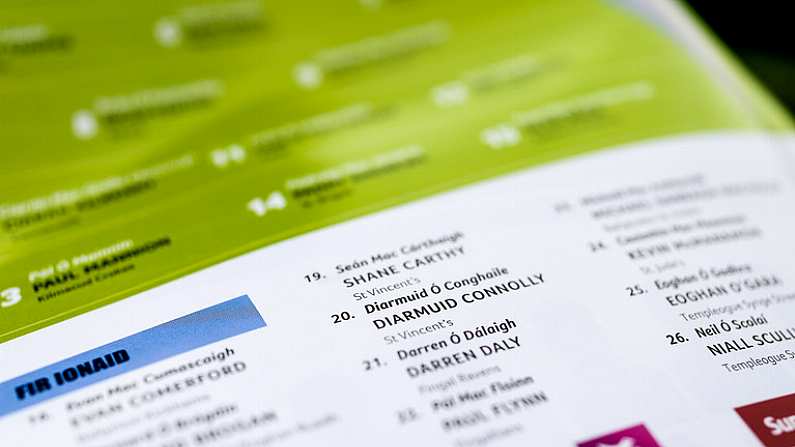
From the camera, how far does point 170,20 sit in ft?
1.46

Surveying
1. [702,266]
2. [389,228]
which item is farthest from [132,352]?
[702,266]

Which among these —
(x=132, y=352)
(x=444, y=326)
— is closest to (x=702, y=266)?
(x=444, y=326)

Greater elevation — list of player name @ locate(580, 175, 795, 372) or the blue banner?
the blue banner

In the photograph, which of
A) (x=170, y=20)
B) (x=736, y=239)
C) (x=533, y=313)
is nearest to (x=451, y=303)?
(x=533, y=313)

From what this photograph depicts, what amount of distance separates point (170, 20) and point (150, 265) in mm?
177

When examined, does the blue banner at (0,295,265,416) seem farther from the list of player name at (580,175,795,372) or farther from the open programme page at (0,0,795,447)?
the list of player name at (580,175,795,372)

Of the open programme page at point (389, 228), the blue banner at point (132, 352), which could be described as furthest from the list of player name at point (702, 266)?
the blue banner at point (132, 352)

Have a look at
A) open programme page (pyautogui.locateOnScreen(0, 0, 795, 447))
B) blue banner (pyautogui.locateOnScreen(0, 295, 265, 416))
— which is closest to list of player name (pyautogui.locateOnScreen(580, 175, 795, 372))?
open programme page (pyautogui.locateOnScreen(0, 0, 795, 447))

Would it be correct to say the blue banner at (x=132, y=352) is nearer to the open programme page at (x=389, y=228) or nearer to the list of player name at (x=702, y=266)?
the open programme page at (x=389, y=228)

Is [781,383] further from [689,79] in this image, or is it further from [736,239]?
[689,79]

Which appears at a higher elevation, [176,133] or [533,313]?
[176,133]

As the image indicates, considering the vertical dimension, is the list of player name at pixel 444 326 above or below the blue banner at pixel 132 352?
below

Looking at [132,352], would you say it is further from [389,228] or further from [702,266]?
[702,266]

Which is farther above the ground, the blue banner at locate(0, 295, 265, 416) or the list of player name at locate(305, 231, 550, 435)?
the blue banner at locate(0, 295, 265, 416)
